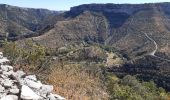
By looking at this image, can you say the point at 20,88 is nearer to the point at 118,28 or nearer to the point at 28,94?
the point at 28,94

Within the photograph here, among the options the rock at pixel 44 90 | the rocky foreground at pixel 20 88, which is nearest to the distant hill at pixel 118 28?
the rocky foreground at pixel 20 88

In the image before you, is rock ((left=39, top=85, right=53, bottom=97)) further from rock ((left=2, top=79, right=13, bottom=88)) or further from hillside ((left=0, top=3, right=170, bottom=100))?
hillside ((left=0, top=3, right=170, bottom=100))

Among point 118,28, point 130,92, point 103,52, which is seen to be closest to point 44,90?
point 130,92

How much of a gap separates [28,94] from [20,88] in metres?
0.61

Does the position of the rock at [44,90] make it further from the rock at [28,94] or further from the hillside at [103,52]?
the hillside at [103,52]

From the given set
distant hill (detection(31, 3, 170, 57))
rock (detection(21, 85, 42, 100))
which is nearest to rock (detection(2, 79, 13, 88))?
rock (detection(21, 85, 42, 100))

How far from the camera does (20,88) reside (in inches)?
311

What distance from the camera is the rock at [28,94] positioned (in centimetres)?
726

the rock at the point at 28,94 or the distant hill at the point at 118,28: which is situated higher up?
the rock at the point at 28,94

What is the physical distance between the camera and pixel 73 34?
155875mm

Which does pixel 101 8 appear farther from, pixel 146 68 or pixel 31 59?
pixel 31 59

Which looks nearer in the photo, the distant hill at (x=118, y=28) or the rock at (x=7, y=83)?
the rock at (x=7, y=83)

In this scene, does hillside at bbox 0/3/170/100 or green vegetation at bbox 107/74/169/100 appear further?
green vegetation at bbox 107/74/169/100

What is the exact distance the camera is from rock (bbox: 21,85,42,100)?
7.26 metres
